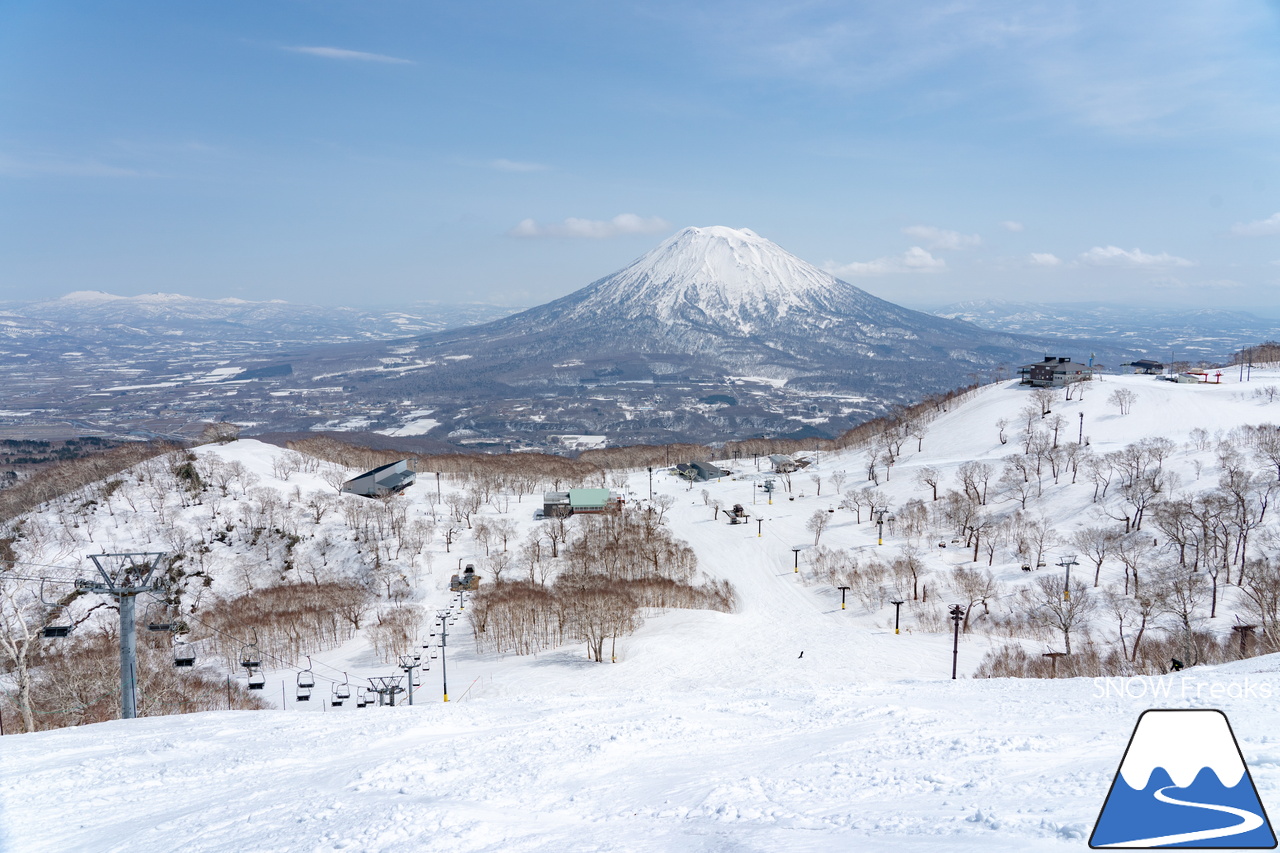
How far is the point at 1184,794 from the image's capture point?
5266 millimetres

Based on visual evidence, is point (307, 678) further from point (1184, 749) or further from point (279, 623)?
point (1184, 749)

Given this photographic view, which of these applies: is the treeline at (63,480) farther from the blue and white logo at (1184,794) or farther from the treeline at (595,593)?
the blue and white logo at (1184,794)

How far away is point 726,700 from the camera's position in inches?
724

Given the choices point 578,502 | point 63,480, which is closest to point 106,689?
point 578,502

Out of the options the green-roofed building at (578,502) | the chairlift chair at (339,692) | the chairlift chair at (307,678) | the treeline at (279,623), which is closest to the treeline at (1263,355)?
the green-roofed building at (578,502)

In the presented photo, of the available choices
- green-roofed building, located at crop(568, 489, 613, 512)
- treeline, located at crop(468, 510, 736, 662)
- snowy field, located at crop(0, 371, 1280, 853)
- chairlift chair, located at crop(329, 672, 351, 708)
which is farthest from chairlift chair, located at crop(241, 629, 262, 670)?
green-roofed building, located at crop(568, 489, 613, 512)

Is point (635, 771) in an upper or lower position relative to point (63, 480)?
lower

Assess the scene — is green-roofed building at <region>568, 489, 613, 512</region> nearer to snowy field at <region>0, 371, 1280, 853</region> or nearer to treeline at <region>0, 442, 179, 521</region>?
snowy field at <region>0, 371, 1280, 853</region>

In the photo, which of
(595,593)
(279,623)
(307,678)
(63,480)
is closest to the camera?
(307,678)

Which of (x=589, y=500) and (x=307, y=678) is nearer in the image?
(x=307, y=678)

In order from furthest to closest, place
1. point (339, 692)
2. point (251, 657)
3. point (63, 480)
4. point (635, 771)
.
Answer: point (63, 480) < point (251, 657) < point (339, 692) < point (635, 771)

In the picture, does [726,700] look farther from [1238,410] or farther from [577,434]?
[577,434]

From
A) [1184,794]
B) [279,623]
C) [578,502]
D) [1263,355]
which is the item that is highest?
[1263,355]

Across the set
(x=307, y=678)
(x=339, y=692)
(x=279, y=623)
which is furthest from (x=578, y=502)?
(x=339, y=692)
